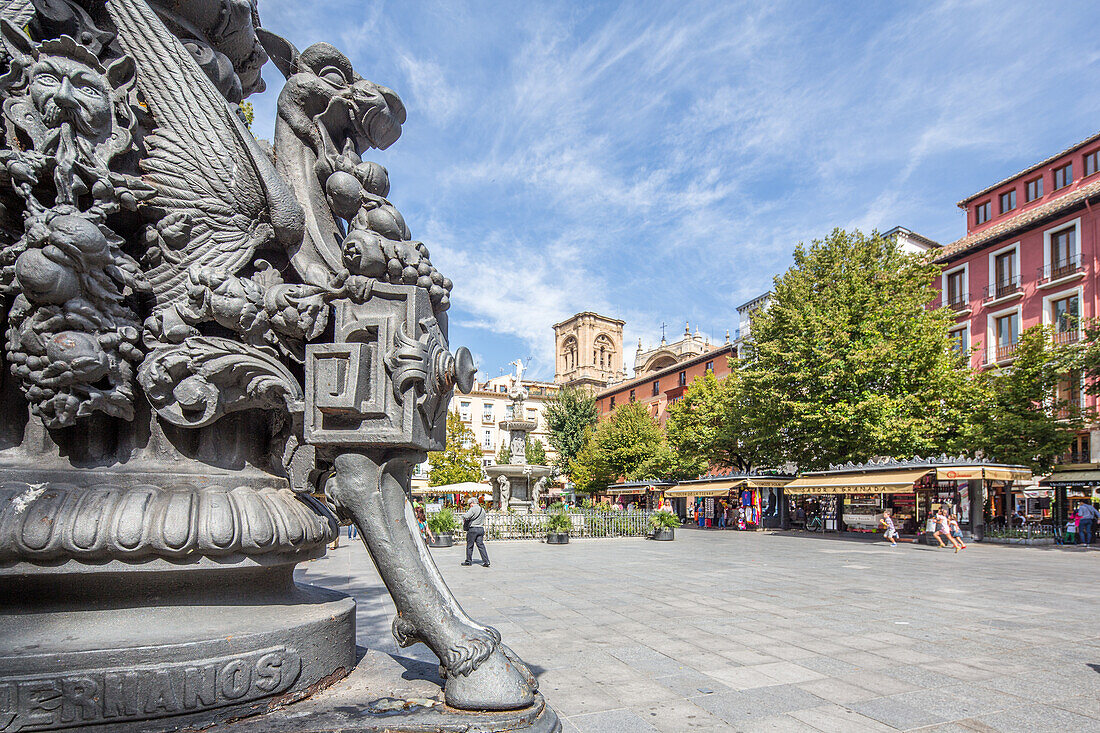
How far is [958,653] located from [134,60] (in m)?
7.08

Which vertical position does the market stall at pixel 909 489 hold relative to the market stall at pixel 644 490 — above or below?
above

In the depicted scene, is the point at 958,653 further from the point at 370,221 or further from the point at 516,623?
the point at 370,221

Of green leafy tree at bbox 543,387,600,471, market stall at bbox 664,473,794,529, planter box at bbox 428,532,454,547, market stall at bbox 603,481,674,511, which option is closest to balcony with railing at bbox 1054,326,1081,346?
market stall at bbox 664,473,794,529

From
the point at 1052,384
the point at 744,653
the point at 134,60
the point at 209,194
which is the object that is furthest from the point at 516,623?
the point at 1052,384

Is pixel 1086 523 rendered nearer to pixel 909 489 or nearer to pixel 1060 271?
pixel 909 489

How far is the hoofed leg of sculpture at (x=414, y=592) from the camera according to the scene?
8.23 feet

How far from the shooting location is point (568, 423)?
167 ft

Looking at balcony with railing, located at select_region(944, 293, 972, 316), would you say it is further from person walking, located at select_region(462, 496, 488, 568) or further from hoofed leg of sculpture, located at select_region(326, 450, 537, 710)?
hoofed leg of sculpture, located at select_region(326, 450, 537, 710)

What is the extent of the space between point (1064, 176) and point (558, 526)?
31.1 metres

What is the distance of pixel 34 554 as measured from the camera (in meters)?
2.18

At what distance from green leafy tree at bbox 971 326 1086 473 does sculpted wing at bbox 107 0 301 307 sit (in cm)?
2519

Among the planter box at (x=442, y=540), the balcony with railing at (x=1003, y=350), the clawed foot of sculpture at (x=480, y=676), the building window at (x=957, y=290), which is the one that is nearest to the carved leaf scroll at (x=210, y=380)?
the clawed foot of sculpture at (x=480, y=676)

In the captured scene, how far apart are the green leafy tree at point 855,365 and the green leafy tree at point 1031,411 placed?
764mm

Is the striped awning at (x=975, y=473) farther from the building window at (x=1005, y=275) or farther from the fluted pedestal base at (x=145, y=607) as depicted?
the fluted pedestal base at (x=145, y=607)
